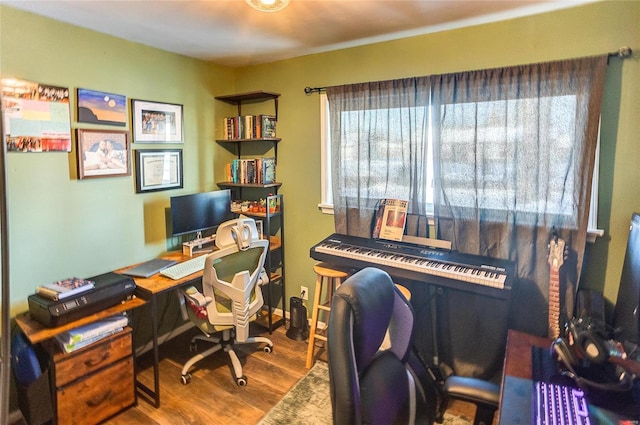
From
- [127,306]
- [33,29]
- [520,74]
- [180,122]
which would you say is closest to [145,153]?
[180,122]

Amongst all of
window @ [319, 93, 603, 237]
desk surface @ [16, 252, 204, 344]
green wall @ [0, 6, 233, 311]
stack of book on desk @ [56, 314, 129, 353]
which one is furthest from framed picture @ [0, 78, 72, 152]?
window @ [319, 93, 603, 237]

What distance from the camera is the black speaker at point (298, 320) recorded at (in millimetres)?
3078

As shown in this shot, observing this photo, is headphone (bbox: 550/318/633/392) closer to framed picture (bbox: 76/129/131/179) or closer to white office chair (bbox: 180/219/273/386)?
white office chair (bbox: 180/219/273/386)

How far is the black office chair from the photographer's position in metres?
1.03

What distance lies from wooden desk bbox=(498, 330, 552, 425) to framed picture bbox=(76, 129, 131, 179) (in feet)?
8.54

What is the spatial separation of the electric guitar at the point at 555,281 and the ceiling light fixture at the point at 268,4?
1.99 m

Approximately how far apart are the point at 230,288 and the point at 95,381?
0.88 meters

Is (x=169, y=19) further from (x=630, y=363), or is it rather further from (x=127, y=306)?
(x=630, y=363)

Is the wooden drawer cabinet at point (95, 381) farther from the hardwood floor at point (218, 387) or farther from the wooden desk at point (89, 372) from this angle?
the hardwood floor at point (218, 387)


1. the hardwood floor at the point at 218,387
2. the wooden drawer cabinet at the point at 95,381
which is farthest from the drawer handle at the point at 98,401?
the hardwood floor at the point at 218,387

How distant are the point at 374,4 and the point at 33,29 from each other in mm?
1967

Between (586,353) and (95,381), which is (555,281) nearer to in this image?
(586,353)

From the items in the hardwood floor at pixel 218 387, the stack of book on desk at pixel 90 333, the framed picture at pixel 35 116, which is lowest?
the hardwood floor at pixel 218 387

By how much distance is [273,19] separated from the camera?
2.23m
